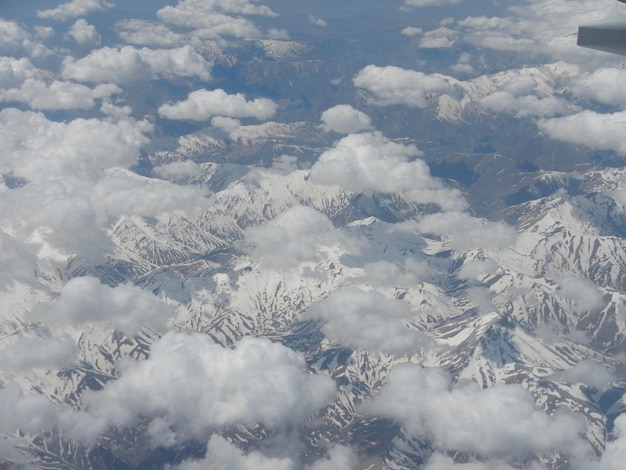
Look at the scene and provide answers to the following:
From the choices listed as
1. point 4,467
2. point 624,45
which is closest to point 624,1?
point 624,45

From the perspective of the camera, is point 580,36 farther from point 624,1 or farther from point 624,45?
point 624,1

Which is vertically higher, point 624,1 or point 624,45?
point 624,1

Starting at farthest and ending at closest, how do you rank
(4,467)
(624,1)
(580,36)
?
(4,467)
(580,36)
(624,1)

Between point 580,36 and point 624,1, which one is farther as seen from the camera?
point 580,36

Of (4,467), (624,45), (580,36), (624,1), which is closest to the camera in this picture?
(624,1)

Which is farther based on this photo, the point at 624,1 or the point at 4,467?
the point at 4,467

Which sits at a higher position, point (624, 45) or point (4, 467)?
point (624, 45)

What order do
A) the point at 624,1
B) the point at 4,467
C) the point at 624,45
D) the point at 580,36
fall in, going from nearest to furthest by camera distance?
the point at 624,1
the point at 624,45
the point at 580,36
the point at 4,467

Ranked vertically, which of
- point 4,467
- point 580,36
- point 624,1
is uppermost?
point 624,1

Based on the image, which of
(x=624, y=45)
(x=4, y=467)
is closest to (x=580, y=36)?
(x=624, y=45)
